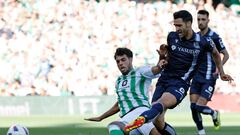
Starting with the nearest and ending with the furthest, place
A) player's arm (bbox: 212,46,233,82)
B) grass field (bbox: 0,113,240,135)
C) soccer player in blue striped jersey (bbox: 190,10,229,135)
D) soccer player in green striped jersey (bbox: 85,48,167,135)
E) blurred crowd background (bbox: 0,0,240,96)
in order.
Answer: soccer player in green striped jersey (bbox: 85,48,167,135), player's arm (bbox: 212,46,233,82), soccer player in blue striped jersey (bbox: 190,10,229,135), grass field (bbox: 0,113,240,135), blurred crowd background (bbox: 0,0,240,96)

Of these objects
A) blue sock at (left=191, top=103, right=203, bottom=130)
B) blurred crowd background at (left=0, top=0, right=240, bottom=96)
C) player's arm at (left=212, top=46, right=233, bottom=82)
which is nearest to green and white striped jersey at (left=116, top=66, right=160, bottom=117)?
player's arm at (left=212, top=46, right=233, bottom=82)

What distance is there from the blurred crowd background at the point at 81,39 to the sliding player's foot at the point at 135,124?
9.95m

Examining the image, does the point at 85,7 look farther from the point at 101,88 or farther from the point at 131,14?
the point at 101,88

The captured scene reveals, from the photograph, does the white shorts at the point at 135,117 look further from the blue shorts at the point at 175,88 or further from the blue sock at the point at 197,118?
the blue sock at the point at 197,118

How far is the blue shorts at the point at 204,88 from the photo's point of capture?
10.5m

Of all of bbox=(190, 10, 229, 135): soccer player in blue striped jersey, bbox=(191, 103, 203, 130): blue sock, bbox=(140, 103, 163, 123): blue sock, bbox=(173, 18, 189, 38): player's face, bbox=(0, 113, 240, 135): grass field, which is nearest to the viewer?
bbox=(140, 103, 163, 123): blue sock

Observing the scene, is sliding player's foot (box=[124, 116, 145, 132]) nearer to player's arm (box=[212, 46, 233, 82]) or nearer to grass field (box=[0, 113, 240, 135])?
player's arm (box=[212, 46, 233, 82])

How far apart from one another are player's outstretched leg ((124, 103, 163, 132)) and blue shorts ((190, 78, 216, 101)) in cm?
287

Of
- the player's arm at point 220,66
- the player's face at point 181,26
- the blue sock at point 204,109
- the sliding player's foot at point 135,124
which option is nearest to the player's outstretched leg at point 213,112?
the blue sock at point 204,109

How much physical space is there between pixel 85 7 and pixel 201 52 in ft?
34.5

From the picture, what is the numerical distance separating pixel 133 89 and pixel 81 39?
10655mm

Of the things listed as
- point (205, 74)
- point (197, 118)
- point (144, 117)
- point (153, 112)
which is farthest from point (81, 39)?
point (144, 117)

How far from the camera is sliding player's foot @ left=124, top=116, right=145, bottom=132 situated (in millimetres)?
7133

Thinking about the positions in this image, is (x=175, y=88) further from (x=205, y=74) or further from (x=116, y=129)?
(x=205, y=74)
